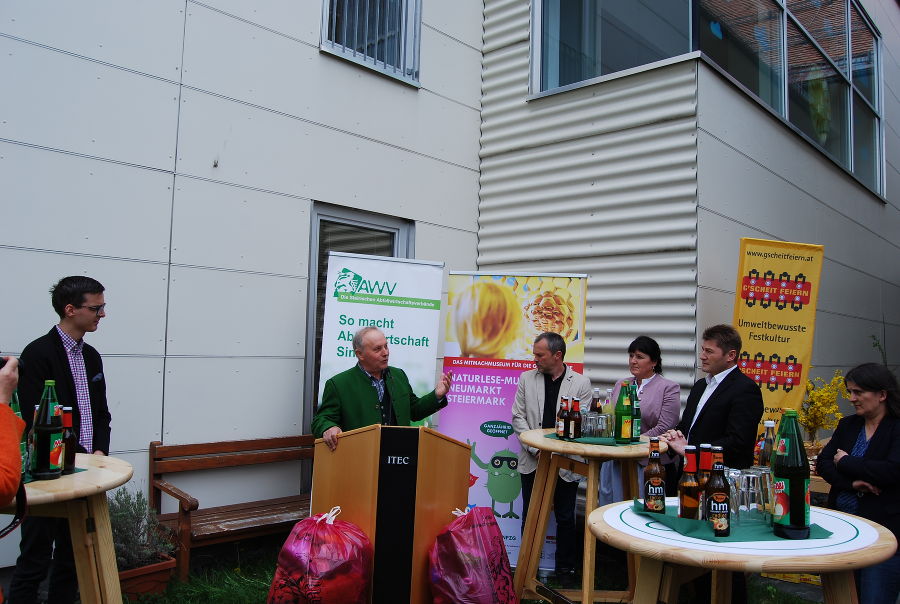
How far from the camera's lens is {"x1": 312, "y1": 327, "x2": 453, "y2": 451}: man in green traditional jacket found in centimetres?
359

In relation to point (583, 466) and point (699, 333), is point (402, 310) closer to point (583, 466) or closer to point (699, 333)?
point (583, 466)

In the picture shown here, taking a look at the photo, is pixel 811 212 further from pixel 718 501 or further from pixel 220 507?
pixel 220 507

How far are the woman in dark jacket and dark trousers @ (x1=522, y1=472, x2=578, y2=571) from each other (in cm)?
167

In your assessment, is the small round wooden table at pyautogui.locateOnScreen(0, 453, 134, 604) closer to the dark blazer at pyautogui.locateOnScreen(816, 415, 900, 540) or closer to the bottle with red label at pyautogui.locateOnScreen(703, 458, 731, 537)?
the bottle with red label at pyautogui.locateOnScreen(703, 458, 731, 537)

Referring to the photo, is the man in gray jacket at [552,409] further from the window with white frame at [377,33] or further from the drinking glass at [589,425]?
the window with white frame at [377,33]

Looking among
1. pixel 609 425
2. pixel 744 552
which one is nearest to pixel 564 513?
pixel 609 425

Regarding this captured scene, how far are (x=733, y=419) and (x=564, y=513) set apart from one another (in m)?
1.61

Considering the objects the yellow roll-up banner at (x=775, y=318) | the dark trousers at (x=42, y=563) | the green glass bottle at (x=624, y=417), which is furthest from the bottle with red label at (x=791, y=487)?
the dark trousers at (x=42, y=563)

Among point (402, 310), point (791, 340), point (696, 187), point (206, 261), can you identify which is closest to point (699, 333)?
point (791, 340)

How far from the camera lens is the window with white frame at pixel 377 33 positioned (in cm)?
539

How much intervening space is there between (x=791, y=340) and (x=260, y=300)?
3941mm

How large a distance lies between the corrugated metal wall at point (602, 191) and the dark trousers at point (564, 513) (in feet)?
4.21

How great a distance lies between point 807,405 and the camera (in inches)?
209

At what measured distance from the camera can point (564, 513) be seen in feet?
14.3
